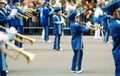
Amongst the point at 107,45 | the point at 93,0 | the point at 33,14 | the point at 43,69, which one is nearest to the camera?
the point at 43,69

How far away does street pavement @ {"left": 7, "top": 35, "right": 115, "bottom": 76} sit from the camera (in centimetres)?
1346

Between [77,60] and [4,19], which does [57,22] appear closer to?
[77,60]

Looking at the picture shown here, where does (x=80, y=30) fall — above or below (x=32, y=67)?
above

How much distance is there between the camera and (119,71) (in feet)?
30.2

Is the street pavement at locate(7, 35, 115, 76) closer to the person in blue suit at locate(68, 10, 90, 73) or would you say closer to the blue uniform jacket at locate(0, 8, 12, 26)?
the person in blue suit at locate(68, 10, 90, 73)

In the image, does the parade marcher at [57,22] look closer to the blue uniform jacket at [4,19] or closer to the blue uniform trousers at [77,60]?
the blue uniform trousers at [77,60]

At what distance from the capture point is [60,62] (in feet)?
51.2

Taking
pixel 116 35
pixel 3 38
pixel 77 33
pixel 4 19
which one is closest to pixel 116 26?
pixel 116 35

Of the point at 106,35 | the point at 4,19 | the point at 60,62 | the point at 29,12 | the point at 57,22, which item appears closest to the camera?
the point at 4,19

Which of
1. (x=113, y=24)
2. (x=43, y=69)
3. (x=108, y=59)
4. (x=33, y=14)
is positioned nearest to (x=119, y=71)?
(x=113, y=24)

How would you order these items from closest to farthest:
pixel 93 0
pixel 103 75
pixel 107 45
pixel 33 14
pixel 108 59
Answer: pixel 103 75 < pixel 108 59 < pixel 107 45 < pixel 33 14 < pixel 93 0

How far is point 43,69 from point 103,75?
77.3 inches

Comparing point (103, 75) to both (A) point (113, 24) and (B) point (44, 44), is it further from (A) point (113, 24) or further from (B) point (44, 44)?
(B) point (44, 44)

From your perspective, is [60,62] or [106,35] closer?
[60,62]
